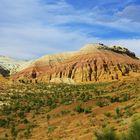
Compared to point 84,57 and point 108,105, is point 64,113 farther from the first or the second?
point 84,57

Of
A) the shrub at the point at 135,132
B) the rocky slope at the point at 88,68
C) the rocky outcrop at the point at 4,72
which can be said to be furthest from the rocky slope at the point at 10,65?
the shrub at the point at 135,132

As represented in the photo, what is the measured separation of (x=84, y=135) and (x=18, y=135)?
6.82m

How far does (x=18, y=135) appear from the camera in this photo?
26.8 metres

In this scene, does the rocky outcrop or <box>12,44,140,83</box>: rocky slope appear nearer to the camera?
<box>12,44,140,83</box>: rocky slope

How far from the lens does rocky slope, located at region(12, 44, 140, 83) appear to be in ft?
337

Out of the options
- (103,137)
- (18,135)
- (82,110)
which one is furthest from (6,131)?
(103,137)

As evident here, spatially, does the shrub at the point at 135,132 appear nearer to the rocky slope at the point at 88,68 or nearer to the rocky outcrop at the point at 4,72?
the rocky slope at the point at 88,68

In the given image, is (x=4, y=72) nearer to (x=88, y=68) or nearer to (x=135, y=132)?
(x=88, y=68)

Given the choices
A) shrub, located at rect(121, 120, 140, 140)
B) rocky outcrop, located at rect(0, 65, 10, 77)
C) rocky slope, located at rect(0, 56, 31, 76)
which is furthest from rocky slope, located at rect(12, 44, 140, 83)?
shrub, located at rect(121, 120, 140, 140)

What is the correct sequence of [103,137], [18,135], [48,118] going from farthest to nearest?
[48,118], [18,135], [103,137]

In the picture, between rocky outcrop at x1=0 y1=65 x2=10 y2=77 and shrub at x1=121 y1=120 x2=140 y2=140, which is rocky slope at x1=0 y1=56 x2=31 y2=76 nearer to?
rocky outcrop at x1=0 y1=65 x2=10 y2=77

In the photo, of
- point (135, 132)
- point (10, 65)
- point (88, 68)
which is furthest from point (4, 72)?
point (135, 132)

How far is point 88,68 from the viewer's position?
103438 millimetres

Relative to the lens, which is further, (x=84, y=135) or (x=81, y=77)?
(x=81, y=77)
